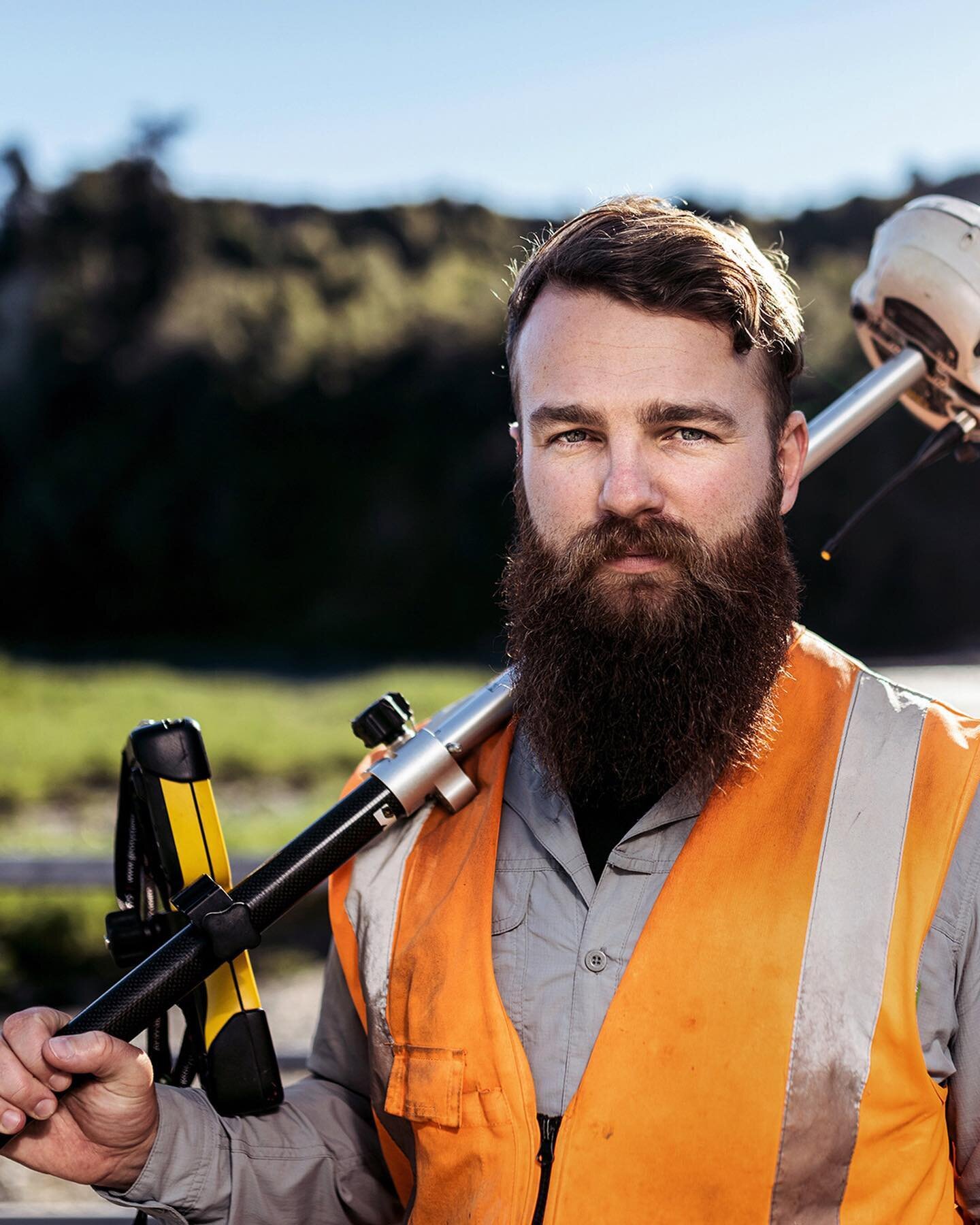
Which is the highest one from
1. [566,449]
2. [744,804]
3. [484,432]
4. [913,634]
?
[484,432]

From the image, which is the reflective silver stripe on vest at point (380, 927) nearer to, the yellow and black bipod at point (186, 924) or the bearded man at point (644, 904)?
the bearded man at point (644, 904)

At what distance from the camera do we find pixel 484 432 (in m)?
20.7

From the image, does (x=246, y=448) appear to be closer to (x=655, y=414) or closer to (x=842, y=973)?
(x=655, y=414)

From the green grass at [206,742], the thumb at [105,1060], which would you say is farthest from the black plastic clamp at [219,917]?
the green grass at [206,742]

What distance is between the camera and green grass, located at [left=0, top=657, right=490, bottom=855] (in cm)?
821

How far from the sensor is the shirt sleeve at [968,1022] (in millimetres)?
1412

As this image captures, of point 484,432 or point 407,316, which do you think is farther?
point 407,316

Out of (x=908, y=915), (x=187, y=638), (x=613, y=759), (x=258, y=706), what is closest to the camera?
(x=908, y=915)

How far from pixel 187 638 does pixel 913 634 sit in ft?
37.5

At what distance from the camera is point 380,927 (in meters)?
1.68

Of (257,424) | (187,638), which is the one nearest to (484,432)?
(257,424)

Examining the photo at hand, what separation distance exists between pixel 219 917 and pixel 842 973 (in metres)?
0.76

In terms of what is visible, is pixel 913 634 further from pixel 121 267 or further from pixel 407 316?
pixel 121 267

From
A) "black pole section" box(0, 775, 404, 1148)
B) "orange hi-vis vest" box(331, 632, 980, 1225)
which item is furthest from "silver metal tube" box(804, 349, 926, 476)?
"black pole section" box(0, 775, 404, 1148)
